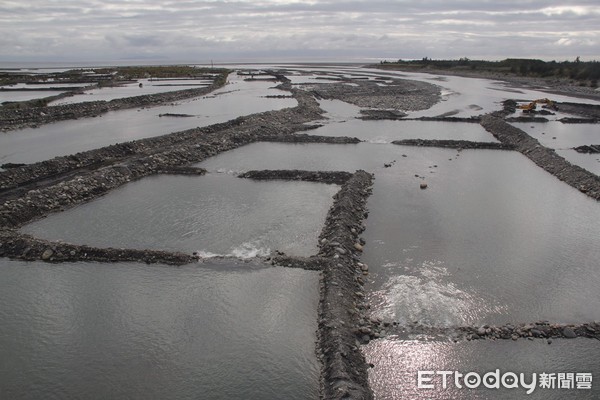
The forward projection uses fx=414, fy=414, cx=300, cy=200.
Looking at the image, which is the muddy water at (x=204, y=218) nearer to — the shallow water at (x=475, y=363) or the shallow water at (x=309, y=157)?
the shallow water at (x=309, y=157)

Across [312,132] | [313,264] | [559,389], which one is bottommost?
[559,389]

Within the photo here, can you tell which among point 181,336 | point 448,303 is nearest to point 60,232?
point 181,336

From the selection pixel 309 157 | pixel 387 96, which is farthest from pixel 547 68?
pixel 309 157

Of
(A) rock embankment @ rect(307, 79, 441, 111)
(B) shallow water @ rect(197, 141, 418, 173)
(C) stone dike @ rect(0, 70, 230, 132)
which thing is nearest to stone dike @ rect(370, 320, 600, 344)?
(B) shallow water @ rect(197, 141, 418, 173)

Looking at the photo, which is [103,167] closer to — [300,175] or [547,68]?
[300,175]

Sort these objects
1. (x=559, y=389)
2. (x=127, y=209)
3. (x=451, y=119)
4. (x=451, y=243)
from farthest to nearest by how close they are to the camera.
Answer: (x=451, y=119) < (x=127, y=209) < (x=451, y=243) < (x=559, y=389)

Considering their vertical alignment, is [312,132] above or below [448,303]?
above

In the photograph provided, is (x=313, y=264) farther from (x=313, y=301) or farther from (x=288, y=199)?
(x=288, y=199)

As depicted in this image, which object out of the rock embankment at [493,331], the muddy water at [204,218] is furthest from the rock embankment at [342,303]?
the muddy water at [204,218]
